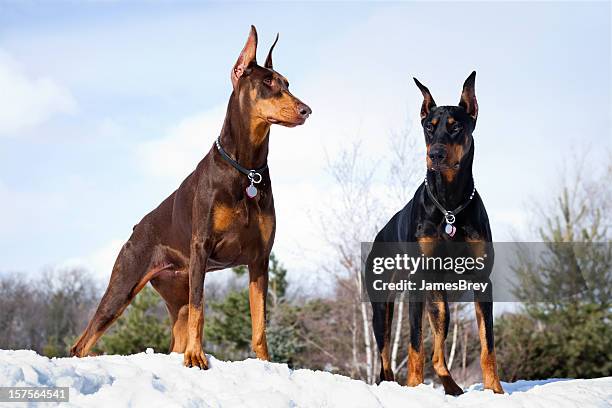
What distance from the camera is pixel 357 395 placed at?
416 centimetres

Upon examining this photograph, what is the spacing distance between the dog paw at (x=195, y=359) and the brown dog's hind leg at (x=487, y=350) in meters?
2.00

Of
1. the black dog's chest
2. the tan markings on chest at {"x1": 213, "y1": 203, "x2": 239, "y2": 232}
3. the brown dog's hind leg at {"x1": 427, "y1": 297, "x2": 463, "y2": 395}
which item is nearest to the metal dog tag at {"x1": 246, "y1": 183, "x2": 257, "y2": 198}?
the tan markings on chest at {"x1": 213, "y1": 203, "x2": 239, "y2": 232}

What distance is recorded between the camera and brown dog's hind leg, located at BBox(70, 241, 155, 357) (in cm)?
484

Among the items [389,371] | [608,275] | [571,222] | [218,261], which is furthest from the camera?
[571,222]

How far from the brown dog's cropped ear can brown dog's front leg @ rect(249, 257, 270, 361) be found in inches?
53.8

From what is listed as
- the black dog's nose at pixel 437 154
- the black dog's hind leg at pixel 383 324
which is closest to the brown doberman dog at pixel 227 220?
the black dog's nose at pixel 437 154

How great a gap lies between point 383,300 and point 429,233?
1.12m

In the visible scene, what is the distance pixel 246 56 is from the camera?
479 cm

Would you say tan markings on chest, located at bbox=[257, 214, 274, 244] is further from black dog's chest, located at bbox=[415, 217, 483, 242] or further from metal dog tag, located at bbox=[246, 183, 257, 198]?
black dog's chest, located at bbox=[415, 217, 483, 242]

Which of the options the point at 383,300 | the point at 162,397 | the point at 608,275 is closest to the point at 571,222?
the point at 608,275

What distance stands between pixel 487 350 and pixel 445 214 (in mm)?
1056

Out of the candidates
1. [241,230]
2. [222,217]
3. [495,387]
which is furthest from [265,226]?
[495,387]

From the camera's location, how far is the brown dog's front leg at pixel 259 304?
15.0 ft

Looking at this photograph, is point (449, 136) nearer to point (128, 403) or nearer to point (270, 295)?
point (128, 403)
